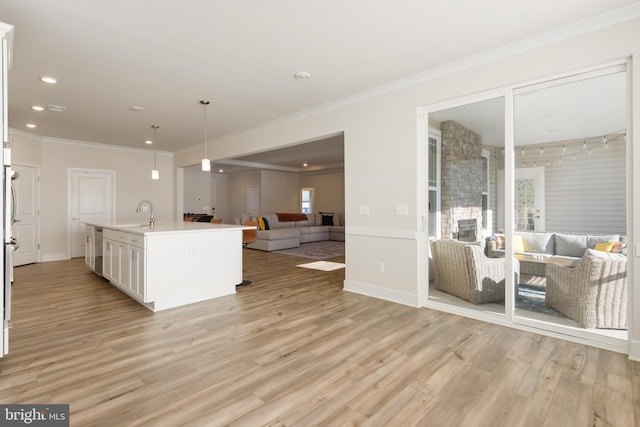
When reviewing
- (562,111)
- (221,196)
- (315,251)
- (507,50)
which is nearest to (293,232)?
(315,251)

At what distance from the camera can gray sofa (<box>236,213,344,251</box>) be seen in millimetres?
8703

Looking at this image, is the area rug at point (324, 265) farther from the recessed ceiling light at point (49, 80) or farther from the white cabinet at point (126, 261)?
the recessed ceiling light at point (49, 80)

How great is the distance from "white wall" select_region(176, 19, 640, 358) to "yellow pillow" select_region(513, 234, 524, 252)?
818mm

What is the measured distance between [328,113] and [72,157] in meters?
6.23

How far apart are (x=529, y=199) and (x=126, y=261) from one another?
15.3 feet

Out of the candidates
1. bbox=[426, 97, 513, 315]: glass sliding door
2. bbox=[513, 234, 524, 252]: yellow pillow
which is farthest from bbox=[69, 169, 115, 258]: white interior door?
bbox=[513, 234, 524, 252]: yellow pillow

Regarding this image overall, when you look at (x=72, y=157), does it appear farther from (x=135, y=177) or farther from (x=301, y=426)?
(x=301, y=426)

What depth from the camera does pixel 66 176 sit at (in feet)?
23.7

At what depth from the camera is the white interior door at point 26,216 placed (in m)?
6.32

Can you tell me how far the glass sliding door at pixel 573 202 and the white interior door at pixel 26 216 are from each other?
8387 mm

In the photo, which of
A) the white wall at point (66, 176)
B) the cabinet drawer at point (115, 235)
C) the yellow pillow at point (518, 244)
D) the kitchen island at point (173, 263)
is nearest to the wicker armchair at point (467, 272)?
the yellow pillow at point (518, 244)

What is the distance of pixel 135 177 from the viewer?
8172mm

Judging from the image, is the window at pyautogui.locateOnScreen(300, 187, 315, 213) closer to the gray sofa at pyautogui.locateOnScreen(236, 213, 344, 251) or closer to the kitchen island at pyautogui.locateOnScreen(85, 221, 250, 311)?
the gray sofa at pyautogui.locateOnScreen(236, 213, 344, 251)

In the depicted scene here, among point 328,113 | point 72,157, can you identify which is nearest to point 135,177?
point 72,157
